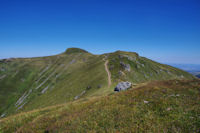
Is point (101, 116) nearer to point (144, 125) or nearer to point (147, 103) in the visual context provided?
point (144, 125)

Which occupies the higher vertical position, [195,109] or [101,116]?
[195,109]

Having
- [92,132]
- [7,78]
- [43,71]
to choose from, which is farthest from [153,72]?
[7,78]

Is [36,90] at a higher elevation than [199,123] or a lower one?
lower

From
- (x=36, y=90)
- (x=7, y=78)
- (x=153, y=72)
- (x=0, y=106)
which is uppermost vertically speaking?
(x=153, y=72)

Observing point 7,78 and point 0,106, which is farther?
point 7,78

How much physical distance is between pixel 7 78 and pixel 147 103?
180 m

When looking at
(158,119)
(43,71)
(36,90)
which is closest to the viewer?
(158,119)

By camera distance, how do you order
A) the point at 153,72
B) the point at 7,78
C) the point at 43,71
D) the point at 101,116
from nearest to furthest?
the point at 101,116, the point at 153,72, the point at 7,78, the point at 43,71

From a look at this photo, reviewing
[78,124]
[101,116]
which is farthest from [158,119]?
[78,124]

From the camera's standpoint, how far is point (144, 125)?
25.5 ft

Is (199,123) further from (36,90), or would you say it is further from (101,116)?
(36,90)

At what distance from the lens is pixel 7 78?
140000mm

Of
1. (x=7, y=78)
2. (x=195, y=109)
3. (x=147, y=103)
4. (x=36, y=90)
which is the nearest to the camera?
(x=195, y=109)

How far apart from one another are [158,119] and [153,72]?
9897 centimetres
